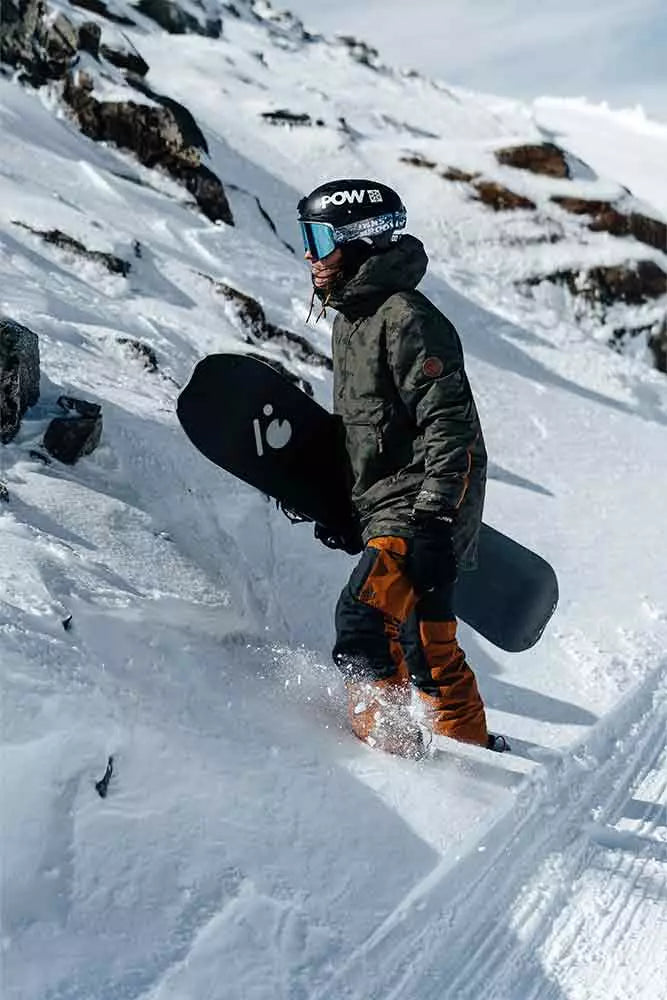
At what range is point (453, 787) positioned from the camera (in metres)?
3.52

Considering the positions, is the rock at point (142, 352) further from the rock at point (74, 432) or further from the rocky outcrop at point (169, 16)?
the rocky outcrop at point (169, 16)

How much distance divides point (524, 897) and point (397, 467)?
164cm

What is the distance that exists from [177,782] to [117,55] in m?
16.2

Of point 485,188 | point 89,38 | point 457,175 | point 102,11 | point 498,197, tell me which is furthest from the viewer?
point 102,11

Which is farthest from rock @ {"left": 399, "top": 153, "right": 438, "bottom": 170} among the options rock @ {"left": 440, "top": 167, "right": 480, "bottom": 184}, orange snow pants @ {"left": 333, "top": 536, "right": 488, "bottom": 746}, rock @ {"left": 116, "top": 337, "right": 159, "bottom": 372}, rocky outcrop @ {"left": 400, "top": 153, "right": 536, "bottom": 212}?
orange snow pants @ {"left": 333, "top": 536, "right": 488, "bottom": 746}

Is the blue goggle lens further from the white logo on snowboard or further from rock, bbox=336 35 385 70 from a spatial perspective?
rock, bbox=336 35 385 70

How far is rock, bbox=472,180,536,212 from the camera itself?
1972cm

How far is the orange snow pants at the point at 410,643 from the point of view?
3.82 m

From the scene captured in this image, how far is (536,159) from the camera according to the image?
21516mm

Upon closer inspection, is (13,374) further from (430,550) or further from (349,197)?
(430,550)

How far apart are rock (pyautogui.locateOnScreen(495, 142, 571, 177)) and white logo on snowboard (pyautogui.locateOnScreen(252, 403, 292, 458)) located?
18305 mm

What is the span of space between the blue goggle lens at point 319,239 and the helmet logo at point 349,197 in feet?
0.28

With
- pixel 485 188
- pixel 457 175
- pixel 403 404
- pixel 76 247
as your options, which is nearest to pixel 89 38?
pixel 76 247

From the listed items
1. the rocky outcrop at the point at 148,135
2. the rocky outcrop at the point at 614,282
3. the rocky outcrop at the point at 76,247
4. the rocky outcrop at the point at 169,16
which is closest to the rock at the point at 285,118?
the rocky outcrop at the point at 614,282
